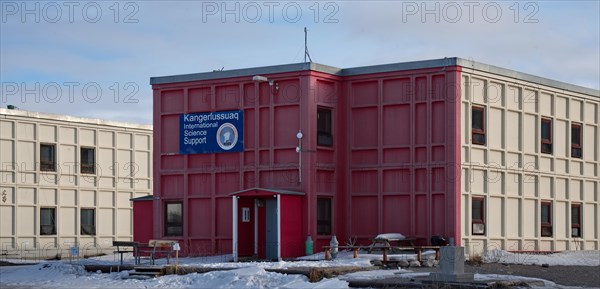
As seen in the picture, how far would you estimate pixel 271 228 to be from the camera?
4119 cm

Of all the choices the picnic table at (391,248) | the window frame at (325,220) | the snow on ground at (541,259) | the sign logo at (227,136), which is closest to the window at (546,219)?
the snow on ground at (541,259)

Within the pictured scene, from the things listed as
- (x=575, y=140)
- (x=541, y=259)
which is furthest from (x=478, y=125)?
(x=575, y=140)

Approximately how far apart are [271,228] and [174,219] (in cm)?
506

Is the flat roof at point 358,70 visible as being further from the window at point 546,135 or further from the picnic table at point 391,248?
the picnic table at point 391,248

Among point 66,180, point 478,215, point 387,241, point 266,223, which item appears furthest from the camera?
point 66,180

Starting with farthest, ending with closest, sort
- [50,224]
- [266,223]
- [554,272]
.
→ [50,224] < [266,223] < [554,272]

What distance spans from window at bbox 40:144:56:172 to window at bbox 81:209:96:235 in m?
3.22

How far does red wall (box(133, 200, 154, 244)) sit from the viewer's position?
4484cm

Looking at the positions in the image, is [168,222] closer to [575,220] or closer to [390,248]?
[390,248]

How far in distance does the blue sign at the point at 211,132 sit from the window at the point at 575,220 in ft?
49.2

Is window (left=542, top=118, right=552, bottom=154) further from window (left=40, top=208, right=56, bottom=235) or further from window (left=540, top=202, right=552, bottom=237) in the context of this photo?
window (left=40, top=208, right=56, bottom=235)

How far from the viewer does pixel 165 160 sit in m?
44.5

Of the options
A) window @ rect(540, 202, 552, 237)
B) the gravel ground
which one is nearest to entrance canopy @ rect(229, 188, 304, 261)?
the gravel ground

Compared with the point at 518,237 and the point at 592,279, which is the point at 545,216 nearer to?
the point at 518,237
